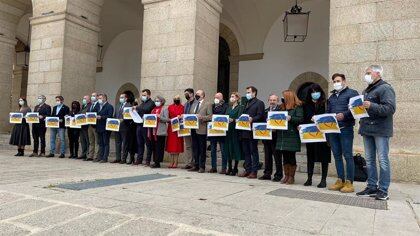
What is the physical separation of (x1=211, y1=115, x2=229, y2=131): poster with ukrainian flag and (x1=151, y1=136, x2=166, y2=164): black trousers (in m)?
1.68

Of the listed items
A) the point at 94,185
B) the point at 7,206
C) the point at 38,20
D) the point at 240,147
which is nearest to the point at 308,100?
the point at 240,147

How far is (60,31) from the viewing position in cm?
1157

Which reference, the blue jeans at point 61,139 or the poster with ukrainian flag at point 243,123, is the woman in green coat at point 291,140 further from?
the blue jeans at point 61,139

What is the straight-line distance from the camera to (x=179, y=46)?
373 inches

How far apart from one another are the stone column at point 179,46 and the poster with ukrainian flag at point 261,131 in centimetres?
287

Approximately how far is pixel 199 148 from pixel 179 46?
10.1ft

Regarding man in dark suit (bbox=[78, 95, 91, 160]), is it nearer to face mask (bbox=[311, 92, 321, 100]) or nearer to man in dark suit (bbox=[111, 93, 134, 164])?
man in dark suit (bbox=[111, 93, 134, 164])

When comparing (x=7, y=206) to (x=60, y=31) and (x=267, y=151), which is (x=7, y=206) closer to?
(x=267, y=151)

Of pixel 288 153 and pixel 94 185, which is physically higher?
pixel 288 153

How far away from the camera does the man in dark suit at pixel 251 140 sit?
7000mm

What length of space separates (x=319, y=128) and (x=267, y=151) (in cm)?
135

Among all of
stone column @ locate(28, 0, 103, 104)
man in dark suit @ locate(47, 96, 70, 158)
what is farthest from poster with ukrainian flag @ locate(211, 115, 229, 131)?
stone column @ locate(28, 0, 103, 104)

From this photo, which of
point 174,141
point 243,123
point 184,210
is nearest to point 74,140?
point 174,141

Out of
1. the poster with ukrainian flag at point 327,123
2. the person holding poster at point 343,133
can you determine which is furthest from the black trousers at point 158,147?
the person holding poster at point 343,133
